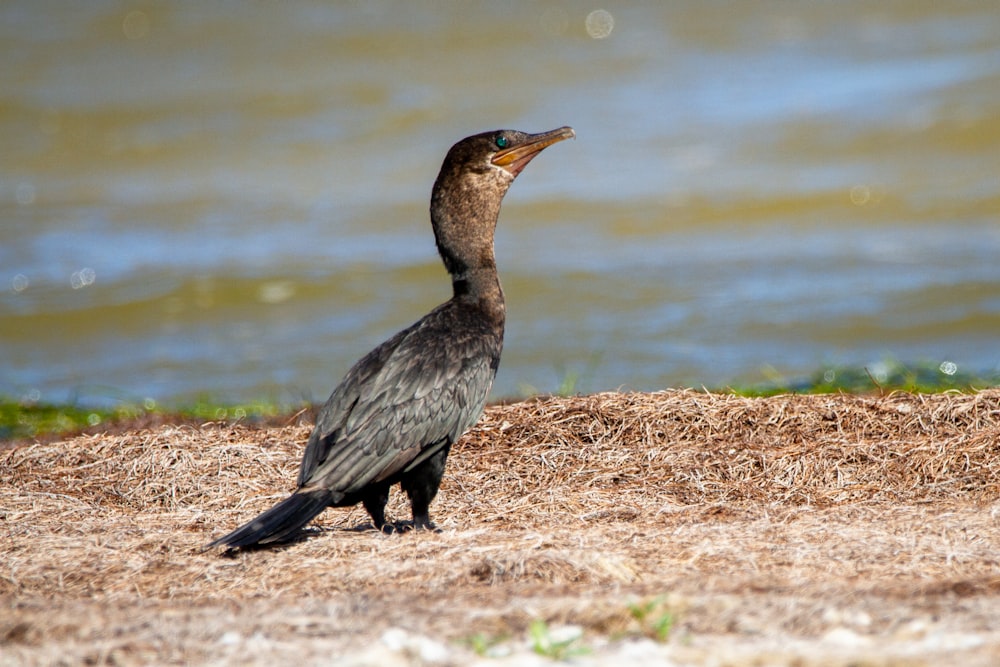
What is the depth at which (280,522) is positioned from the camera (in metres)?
4.78

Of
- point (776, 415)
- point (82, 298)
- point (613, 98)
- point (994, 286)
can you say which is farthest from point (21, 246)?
point (776, 415)

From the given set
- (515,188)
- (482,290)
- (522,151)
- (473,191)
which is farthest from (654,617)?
(515,188)

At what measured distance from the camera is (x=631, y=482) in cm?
575

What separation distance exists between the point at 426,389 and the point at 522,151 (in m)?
1.42

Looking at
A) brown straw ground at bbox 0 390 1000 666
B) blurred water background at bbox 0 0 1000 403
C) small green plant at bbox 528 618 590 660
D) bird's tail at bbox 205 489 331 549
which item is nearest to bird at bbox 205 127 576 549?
bird's tail at bbox 205 489 331 549

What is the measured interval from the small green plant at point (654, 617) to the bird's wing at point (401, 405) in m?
1.77

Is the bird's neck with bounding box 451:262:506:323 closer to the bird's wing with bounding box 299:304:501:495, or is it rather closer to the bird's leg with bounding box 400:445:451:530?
the bird's wing with bounding box 299:304:501:495

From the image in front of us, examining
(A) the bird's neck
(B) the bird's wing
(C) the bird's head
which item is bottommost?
(B) the bird's wing

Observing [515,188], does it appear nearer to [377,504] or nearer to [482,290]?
[482,290]

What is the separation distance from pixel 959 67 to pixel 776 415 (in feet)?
55.2

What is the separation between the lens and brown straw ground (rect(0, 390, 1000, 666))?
340 centimetres

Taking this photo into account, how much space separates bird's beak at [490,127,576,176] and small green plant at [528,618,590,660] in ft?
10.2

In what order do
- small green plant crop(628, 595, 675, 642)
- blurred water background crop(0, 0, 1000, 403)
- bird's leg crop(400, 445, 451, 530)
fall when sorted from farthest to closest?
blurred water background crop(0, 0, 1000, 403) → bird's leg crop(400, 445, 451, 530) → small green plant crop(628, 595, 675, 642)

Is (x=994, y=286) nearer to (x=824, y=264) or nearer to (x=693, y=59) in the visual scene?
(x=824, y=264)
